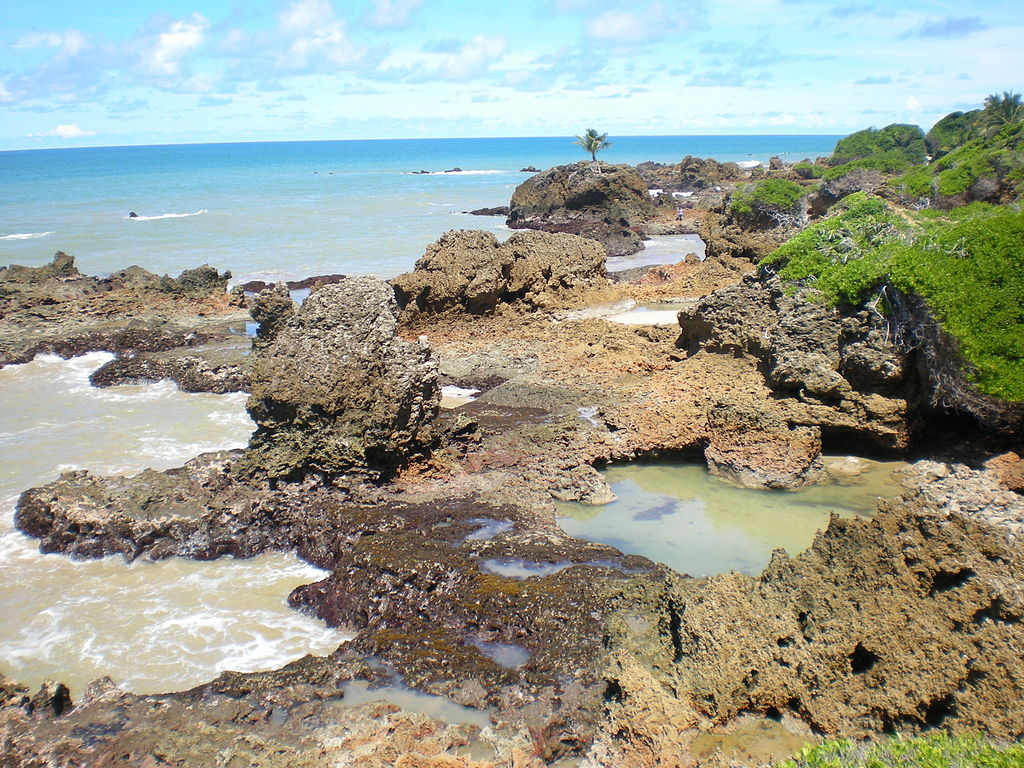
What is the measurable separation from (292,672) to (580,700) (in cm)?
219

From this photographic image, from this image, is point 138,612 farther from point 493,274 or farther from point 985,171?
point 985,171

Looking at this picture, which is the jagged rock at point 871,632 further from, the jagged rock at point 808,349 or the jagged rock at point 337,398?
the jagged rock at point 808,349

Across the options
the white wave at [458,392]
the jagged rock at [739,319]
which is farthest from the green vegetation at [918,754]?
the white wave at [458,392]

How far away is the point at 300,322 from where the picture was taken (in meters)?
9.98

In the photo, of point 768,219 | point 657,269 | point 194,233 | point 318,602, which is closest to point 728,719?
point 318,602

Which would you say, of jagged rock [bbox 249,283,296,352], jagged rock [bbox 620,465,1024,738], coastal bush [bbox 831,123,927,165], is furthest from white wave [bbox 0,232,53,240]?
coastal bush [bbox 831,123,927,165]

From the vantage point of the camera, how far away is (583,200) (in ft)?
130

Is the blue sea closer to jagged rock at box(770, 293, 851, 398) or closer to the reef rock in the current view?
the reef rock

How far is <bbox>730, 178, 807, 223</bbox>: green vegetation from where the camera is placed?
90.0ft

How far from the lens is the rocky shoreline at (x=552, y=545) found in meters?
5.07

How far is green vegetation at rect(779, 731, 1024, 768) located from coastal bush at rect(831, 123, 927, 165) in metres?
65.2

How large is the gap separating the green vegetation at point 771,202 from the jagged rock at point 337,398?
20.7 metres

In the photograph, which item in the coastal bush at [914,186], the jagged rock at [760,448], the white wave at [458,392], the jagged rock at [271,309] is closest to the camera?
the jagged rock at [760,448]

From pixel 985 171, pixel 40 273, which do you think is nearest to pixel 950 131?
pixel 985 171
